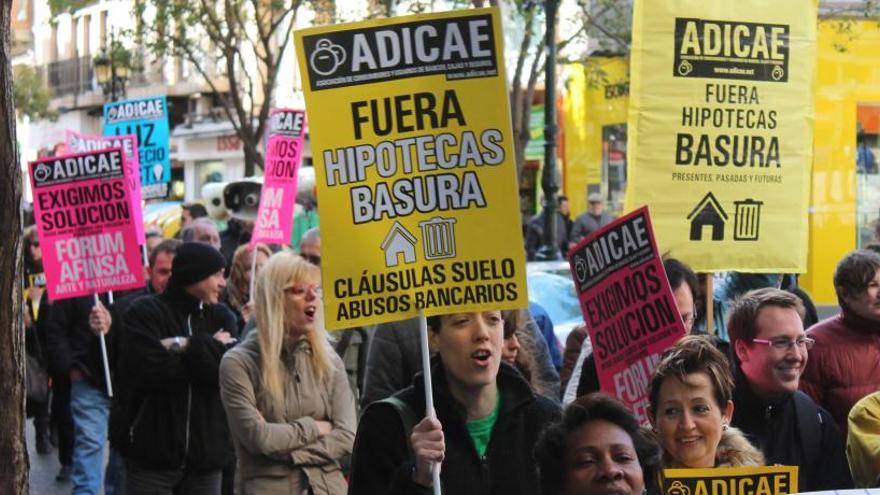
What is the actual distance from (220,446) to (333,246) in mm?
3009

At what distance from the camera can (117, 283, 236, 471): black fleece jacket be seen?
27.1ft

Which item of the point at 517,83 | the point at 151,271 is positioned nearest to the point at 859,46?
the point at 517,83

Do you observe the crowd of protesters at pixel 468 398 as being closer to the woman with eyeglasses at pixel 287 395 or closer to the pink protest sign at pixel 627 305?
the woman with eyeglasses at pixel 287 395

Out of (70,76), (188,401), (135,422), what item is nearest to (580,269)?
(188,401)

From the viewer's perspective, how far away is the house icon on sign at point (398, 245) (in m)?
5.59

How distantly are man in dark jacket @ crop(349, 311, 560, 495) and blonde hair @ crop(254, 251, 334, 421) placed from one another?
6.22ft

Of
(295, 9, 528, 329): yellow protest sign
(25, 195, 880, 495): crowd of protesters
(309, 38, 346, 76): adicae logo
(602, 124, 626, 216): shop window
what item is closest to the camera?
(25, 195, 880, 495): crowd of protesters

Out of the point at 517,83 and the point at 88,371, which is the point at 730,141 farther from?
the point at 517,83

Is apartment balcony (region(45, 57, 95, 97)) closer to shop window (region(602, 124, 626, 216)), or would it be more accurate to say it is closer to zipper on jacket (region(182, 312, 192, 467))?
shop window (region(602, 124, 626, 216))

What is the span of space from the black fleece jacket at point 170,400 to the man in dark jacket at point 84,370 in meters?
2.49

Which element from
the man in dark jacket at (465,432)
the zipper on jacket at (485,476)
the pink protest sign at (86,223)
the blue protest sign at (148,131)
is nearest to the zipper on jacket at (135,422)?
the pink protest sign at (86,223)

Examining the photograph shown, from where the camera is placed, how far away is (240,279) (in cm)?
1195

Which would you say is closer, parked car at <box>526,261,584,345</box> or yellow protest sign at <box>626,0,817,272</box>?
yellow protest sign at <box>626,0,817,272</box>

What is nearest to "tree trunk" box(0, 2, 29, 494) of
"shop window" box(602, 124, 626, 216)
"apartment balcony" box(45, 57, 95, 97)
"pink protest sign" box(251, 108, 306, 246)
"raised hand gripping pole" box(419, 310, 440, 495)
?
"raised hand gripping pole" box(419, 310, 440, 495)
